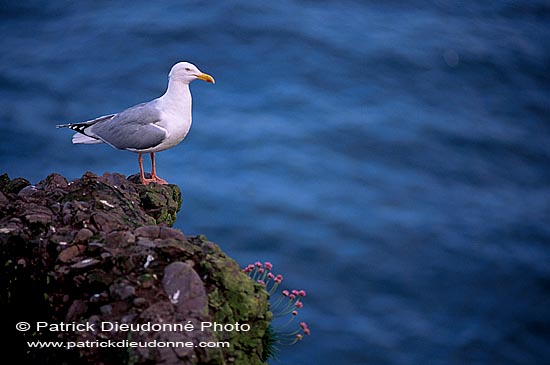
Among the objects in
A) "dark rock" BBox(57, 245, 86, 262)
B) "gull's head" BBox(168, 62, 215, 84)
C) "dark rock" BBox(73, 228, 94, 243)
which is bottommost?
"dark rock" BBox(57, 245, 86, 262)

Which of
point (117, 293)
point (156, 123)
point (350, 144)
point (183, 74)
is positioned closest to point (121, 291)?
point (117, 293)

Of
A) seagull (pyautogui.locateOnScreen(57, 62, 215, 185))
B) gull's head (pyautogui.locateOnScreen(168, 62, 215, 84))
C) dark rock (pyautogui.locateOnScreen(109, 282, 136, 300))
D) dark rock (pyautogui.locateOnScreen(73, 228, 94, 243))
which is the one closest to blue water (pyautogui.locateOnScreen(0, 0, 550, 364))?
seagull (pyautogui.locateOnScreen(57, 62, 215, 185))

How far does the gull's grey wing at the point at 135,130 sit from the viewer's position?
522 centimetres

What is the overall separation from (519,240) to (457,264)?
0.77m

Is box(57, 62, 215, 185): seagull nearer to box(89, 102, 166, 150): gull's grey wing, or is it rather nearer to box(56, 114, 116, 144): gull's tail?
box(89, 102, 166, 150): gull's grey wing

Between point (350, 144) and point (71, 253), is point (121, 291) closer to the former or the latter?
point (71, 253)

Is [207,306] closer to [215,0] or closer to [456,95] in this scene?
[456,95]

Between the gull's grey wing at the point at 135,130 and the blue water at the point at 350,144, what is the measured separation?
2.16 meters

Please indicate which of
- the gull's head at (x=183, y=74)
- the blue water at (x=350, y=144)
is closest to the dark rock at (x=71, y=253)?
the gull's head at (x=183, y=74)

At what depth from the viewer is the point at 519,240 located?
753cm

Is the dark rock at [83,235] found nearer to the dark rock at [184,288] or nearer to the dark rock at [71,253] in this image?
the dark rock at [71,253]

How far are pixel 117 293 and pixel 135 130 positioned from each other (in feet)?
7.23

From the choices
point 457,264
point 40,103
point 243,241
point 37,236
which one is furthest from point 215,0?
point 37,236

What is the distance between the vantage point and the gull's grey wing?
522 centimetres
